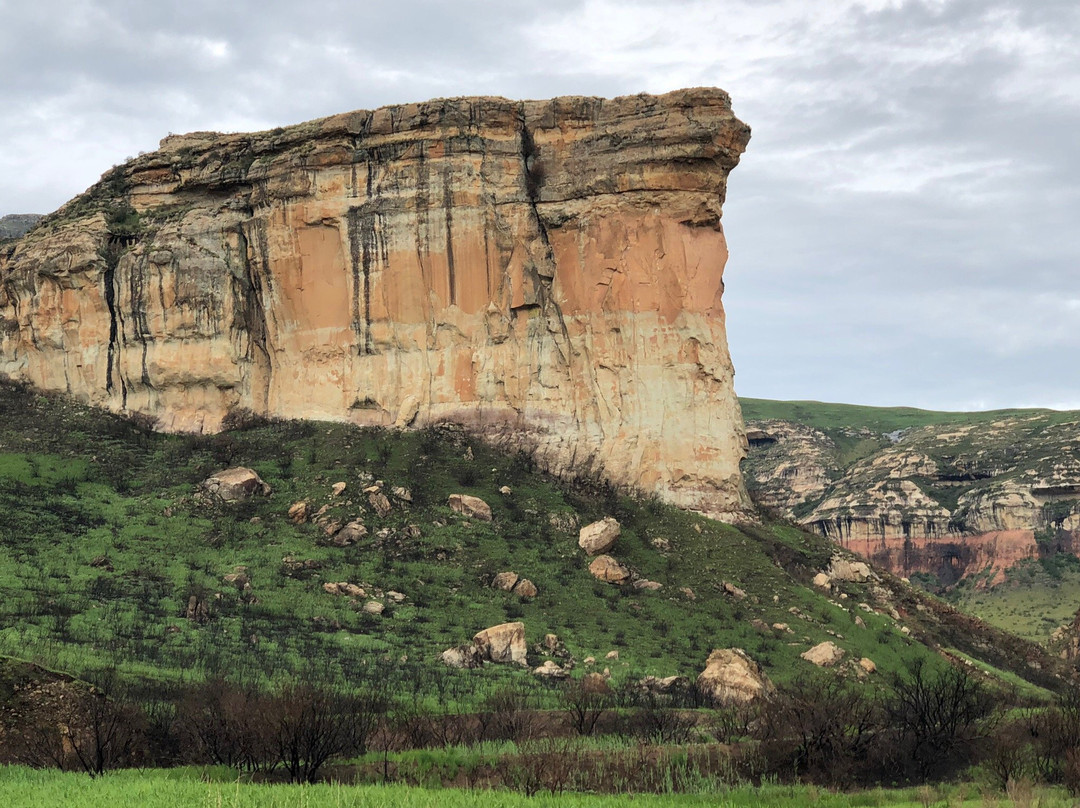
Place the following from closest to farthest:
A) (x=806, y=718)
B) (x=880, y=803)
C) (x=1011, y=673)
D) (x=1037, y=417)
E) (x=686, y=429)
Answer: (x=880, y=803)
(x=806, y=718)
(x=1011, y=673)
(x=686, y=429)
(x=1037, y=417)

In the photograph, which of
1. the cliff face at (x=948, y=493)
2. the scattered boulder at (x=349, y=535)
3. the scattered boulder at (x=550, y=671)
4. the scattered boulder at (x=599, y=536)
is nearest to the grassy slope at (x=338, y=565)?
the scattered boulder at (x=349, y=535)

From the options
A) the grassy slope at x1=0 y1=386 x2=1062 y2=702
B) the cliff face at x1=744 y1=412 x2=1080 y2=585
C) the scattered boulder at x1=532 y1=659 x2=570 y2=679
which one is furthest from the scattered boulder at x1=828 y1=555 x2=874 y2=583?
the cliff face at x1=744 y1=412 x2=1080 y2=585

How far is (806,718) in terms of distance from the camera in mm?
27688

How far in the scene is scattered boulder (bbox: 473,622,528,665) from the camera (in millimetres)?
35000

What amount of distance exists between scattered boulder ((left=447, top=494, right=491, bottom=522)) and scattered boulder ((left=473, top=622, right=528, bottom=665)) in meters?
9.58

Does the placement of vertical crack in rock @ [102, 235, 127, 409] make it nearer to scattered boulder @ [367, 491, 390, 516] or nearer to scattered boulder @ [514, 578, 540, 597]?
scattered boulder @ [367, 491, 390, 516]

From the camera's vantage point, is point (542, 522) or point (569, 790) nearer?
point (569, 790)

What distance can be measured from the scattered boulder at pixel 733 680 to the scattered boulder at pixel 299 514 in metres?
17.3

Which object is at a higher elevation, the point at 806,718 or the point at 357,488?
the point at 357,488

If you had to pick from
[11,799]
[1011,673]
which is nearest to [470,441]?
[1011,673]

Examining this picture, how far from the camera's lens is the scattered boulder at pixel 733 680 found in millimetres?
33375

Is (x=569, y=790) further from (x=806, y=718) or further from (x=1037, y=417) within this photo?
(x=1037, y=417)

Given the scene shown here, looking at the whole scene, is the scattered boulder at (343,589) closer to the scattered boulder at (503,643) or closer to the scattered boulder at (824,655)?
the scattered boulder at (503,643)

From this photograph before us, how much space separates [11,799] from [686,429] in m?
34.2
